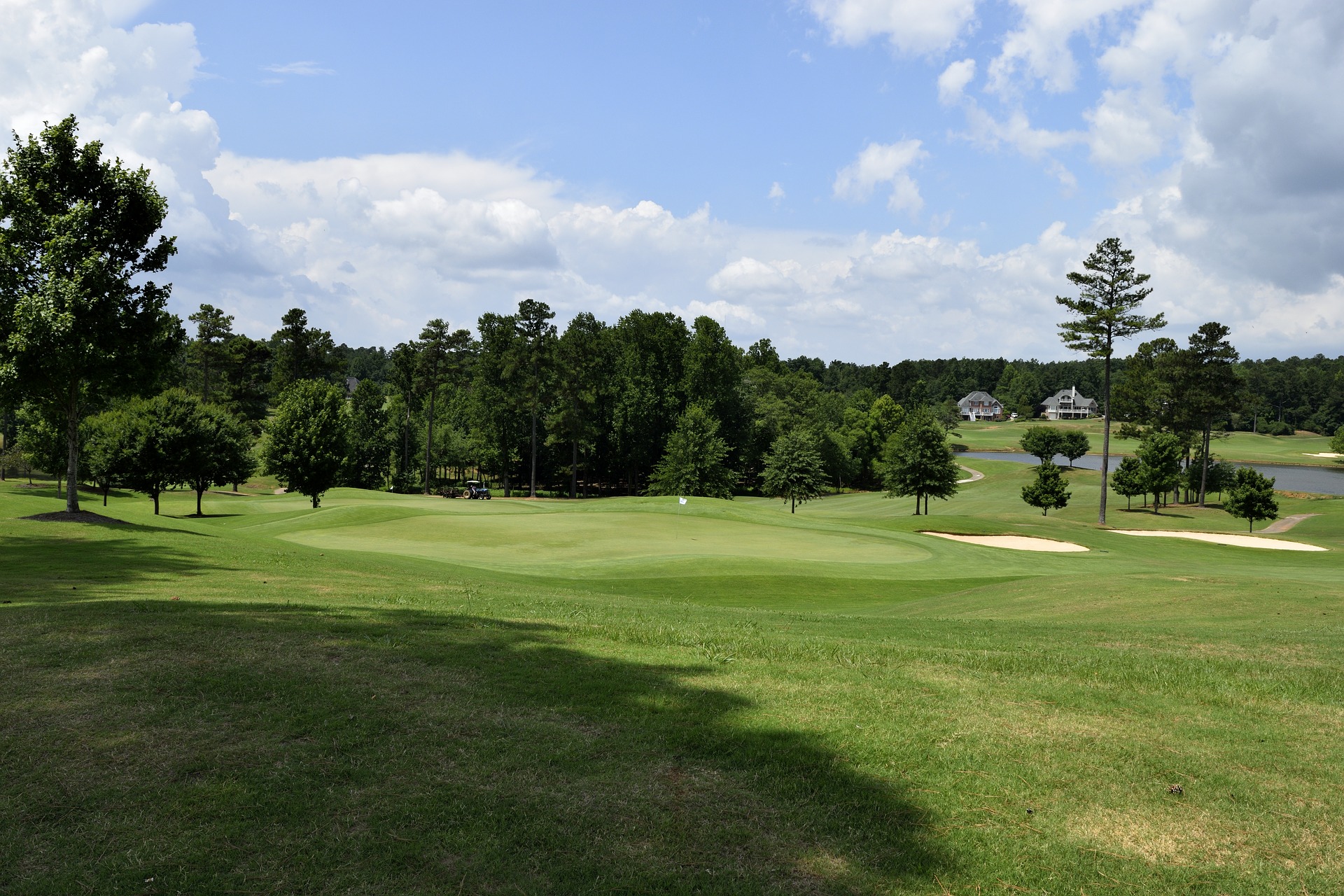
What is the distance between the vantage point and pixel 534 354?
80188mm

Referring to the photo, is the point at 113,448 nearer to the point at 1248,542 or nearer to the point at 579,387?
the point at 579,387

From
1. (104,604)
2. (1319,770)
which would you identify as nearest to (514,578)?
(104,604)

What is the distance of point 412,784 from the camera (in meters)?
6.09

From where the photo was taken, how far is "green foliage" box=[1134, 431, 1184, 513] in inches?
2635

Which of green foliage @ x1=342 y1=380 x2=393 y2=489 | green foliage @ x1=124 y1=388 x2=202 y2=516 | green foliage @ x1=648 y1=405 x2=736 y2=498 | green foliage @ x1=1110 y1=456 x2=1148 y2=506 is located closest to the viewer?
green foliage @ x1=124 y1=388 x2=202 y2=516

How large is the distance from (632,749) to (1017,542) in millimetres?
35104

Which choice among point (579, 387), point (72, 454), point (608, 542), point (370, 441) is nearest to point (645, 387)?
point (579, 387)

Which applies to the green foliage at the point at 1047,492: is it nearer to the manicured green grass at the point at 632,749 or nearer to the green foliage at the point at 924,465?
the green foliage at the point at 924,465

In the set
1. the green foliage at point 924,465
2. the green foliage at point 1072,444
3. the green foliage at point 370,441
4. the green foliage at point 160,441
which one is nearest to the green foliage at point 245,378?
the green foliage at point 370,441

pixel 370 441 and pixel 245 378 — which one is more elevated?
pixel 245 378

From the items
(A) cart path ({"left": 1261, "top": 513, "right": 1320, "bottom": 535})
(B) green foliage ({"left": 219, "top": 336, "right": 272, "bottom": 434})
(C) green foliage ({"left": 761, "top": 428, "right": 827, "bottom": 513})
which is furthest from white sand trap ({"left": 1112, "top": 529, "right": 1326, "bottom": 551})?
(B) green foliage ({"left": 219, "top": 336, "right": 272, "bottom": 434})

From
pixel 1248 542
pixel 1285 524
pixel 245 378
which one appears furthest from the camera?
pixel 245 378

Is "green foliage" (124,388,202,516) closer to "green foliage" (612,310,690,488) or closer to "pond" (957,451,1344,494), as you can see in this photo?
"green foliage" (612,310,690,488)

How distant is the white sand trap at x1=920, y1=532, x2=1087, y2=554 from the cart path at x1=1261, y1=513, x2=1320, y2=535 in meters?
27.2
